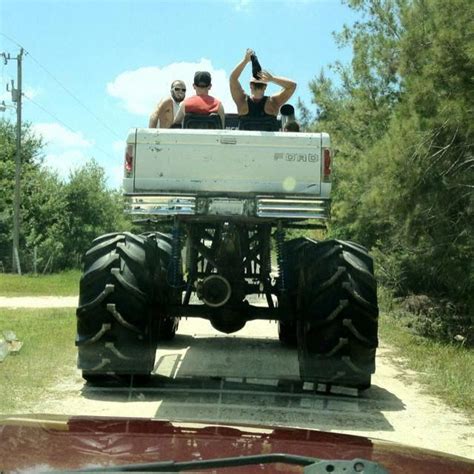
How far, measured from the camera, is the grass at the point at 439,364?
830 centimetres

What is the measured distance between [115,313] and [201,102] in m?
2.49

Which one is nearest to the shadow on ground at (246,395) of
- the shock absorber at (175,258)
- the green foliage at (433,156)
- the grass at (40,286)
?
the shock absorber at (175,258)

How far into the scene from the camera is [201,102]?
8656 mm

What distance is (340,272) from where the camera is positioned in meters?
7.72

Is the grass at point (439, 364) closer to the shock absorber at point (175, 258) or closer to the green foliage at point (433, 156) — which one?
the green foliage at point (433, 156)

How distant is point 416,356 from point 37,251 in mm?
29066

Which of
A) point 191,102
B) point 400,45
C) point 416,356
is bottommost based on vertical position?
point 416,356

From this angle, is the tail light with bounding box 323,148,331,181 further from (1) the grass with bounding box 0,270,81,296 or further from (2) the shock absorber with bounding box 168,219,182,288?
(1) the grass with bounding box 0,270,81,296

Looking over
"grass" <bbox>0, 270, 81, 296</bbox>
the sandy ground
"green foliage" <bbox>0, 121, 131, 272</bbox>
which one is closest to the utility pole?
"green foliage" <bbox>0, 121, 131, 272</bbox>

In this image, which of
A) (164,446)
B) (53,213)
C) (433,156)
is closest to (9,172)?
(53,213)

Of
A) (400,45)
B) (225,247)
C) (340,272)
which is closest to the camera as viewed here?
(340,272)

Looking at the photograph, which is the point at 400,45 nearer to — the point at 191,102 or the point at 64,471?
the point at 191,102

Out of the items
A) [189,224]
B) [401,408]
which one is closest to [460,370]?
[401,408]

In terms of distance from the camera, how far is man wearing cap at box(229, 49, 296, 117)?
8.56m
